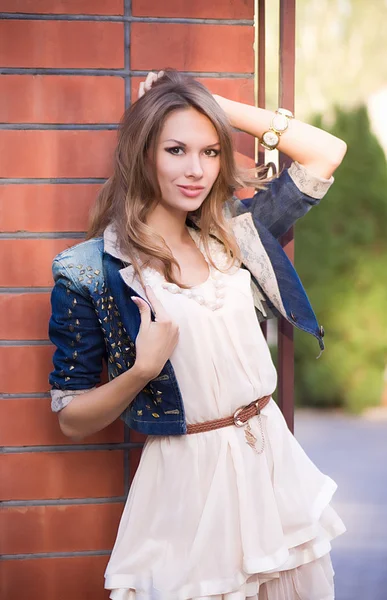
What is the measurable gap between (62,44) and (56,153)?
0.85 feet

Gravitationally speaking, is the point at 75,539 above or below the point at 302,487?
below

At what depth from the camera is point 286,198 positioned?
71.9 inches

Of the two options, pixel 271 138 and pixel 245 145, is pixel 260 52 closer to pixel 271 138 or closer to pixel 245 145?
pixel 245 145

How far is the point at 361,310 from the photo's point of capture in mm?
8617

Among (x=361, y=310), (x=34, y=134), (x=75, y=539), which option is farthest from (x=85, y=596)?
(x=361, y=310)

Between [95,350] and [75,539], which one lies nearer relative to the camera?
[95,350]

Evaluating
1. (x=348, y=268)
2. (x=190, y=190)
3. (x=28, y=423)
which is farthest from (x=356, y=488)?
(x=190, y=190)

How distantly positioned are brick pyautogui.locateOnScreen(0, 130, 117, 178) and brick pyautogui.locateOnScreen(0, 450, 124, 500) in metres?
0.70

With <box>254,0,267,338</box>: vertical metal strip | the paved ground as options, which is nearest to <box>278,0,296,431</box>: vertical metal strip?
<box>254,0,267,338</box>: vertical metal strip

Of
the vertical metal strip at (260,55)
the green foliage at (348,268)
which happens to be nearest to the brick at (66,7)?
the vertical metal strip at (260,55)

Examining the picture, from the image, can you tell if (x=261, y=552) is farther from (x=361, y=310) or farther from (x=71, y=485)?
(x=361, y=310)

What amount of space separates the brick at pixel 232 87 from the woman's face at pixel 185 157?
32cm

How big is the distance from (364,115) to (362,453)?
3479mm

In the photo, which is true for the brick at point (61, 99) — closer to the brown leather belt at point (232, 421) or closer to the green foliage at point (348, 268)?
the brown leather belt at point (232, 421)
